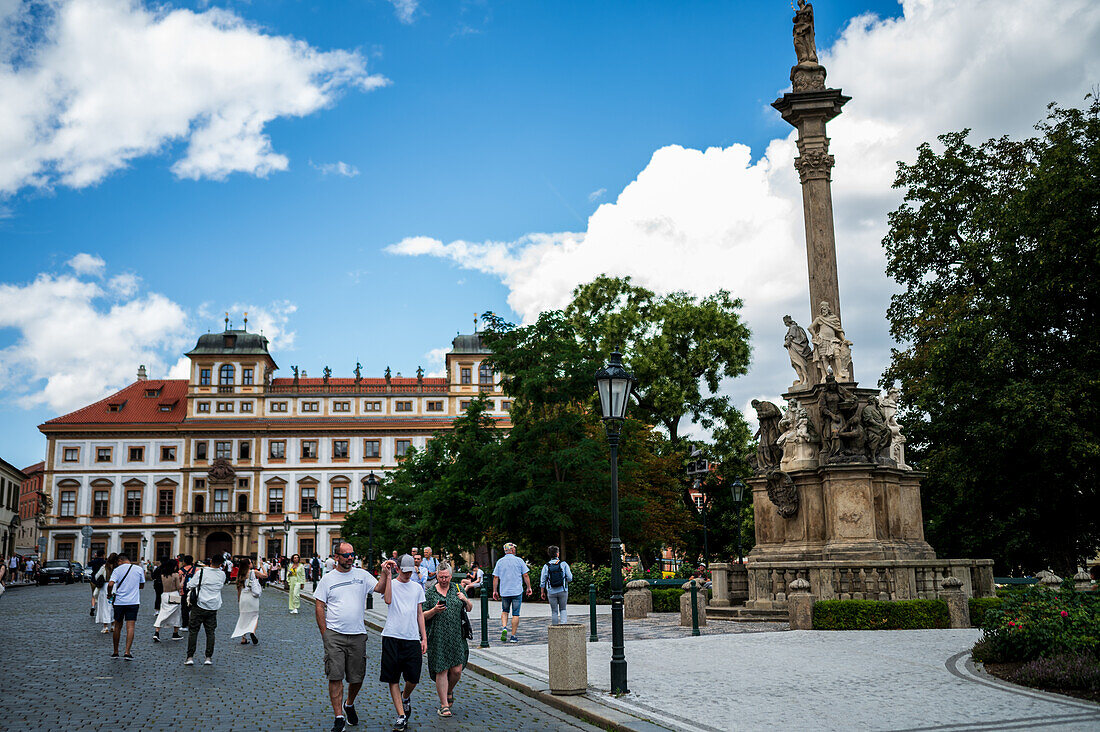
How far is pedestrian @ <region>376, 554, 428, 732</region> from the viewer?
955 centimetres

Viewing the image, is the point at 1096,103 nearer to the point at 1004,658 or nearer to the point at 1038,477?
the point at 1038,477

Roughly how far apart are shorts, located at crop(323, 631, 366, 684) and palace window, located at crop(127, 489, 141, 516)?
3473 inches

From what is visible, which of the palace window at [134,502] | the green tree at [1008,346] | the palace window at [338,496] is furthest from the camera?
the palace window at [338,496]

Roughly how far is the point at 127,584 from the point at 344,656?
25.9 ft

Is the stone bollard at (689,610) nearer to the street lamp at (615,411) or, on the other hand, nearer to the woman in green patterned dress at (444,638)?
the street lamp at (615,411)

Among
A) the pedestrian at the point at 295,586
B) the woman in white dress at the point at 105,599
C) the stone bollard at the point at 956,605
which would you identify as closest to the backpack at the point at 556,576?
the stone bollard at the point at 956,605

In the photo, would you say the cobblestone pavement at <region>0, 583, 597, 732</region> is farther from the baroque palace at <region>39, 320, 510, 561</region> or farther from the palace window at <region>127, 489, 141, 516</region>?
the palace window at <region>127, 489, 141, 516</region>

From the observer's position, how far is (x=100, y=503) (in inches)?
3526

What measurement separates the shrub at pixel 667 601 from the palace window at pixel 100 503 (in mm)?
75679

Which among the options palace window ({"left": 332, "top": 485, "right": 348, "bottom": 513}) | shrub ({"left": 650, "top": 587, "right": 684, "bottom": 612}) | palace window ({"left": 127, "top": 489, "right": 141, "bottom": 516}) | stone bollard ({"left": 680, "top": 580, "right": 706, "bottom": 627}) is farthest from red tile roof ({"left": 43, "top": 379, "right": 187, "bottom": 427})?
stone bollard ({"left": 680, "top": 580, "right": 706, "bottom": 627})

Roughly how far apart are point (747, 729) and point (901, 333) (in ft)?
100

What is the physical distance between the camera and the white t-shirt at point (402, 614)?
972 centimetres

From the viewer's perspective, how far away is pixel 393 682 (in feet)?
31.1

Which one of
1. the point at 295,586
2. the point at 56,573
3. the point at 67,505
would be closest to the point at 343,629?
the point at 295,586
